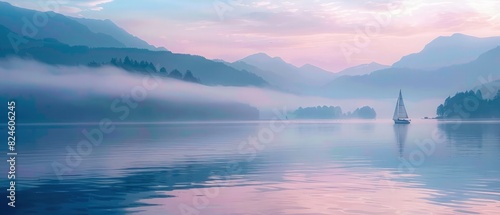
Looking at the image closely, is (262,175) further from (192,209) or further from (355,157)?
(355,157)

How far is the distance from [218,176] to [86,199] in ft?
45.2

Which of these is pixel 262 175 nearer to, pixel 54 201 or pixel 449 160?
pixel 54 201

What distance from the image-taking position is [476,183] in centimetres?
4291

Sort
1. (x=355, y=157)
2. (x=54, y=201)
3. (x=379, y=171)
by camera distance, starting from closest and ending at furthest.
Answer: (x=54, y=201)
(x=379, y=171)
(x=355, y=157)

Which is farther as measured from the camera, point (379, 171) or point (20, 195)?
point (379, 171)

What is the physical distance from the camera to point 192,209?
32094 mm

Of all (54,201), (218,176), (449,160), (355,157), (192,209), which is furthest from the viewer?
(355,157)

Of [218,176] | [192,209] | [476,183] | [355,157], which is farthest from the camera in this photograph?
[355,157]

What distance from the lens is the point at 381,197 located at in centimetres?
3634

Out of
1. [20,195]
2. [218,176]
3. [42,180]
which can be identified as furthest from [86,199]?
[218,176]

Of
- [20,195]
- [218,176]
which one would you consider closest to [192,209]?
[20,195]

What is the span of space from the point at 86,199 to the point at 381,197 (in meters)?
15.9

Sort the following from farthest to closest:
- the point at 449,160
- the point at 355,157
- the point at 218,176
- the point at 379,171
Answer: the point at 355,157 < the point at 449,160 < the point at 379,171 < the point at 218,176

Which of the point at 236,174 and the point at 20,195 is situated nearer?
the point at 20,195
